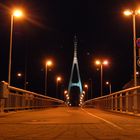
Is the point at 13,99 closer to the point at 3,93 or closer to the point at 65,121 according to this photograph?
the point at 3,93

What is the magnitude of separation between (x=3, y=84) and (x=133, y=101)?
7.54 m

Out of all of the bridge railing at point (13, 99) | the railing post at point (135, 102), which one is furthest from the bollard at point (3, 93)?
the railing post at point (135, 102)

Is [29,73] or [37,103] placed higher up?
[29,73]

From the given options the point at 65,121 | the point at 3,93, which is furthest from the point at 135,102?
the point at 65,121

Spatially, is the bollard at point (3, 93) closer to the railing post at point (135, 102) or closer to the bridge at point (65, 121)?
the bridge at point (65, 121)

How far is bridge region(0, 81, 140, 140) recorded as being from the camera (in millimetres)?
10102

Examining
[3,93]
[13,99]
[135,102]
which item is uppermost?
[3,93]

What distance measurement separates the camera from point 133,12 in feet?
104

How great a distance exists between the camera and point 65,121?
15734 mm

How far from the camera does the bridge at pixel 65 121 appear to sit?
33.1ft

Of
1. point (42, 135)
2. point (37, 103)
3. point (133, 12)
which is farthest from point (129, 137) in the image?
point (37, 103)

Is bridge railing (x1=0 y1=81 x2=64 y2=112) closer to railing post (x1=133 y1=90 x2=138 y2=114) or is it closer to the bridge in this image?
the bridge

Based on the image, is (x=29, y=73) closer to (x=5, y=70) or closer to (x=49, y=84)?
(x=49, y=84)

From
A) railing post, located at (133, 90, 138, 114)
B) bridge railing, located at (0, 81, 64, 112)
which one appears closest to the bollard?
bridge railing, located at (0, 81, 64, 112)
